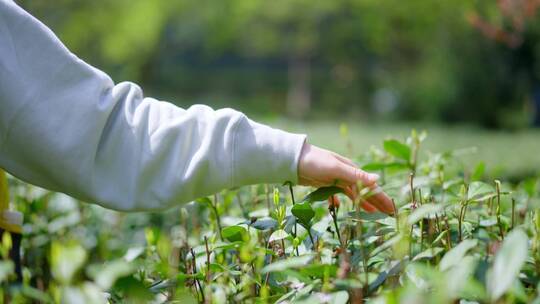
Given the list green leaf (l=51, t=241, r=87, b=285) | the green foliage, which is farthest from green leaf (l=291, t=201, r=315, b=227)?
the green foliage

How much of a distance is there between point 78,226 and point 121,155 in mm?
907

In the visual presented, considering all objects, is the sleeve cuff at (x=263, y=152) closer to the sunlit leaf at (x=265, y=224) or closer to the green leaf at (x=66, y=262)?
the sunlit leaf at (x=265, y=224)

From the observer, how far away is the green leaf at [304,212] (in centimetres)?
105

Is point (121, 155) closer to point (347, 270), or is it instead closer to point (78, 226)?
point (347, 270)

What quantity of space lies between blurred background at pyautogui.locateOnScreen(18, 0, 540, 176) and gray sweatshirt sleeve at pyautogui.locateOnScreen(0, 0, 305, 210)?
6.41 m

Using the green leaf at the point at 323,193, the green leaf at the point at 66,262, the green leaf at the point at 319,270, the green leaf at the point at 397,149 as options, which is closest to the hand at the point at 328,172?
the green leaf at the point at 323,193

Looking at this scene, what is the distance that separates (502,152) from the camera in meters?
8.48

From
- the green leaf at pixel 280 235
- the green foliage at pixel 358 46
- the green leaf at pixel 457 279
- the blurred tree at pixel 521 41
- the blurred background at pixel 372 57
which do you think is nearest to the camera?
the green leaf at pixel 457 279

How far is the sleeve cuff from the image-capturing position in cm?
111

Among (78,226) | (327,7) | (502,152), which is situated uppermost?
(327,7)

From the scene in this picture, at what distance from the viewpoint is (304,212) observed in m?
1.07

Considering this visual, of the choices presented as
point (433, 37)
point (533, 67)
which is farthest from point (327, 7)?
point (533, 67)

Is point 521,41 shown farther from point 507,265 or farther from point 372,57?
point 507,265

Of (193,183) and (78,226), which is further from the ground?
(193,183)
